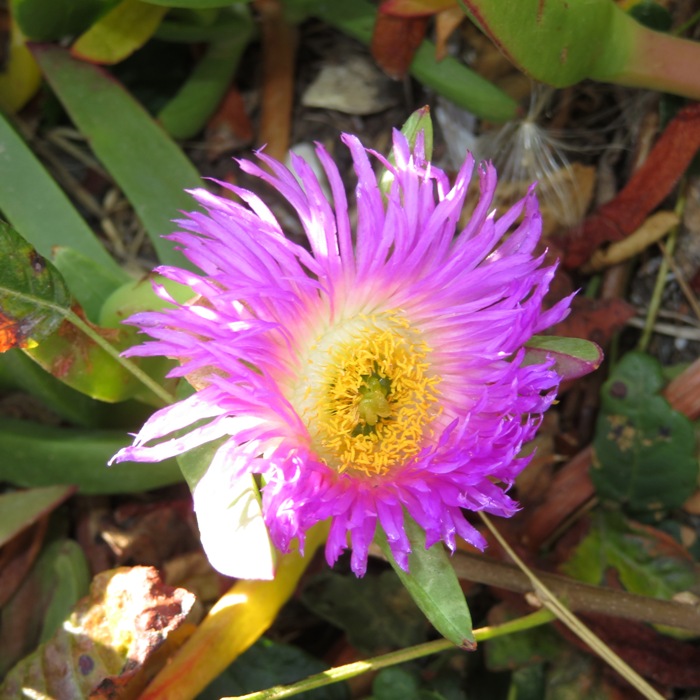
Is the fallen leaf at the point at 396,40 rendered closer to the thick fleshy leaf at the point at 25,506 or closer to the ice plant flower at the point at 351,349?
the ice plant flower at the point at 351,349

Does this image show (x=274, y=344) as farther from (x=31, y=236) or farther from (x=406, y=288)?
(x=31, y=236)

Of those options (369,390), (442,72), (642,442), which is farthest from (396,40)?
(642,442)

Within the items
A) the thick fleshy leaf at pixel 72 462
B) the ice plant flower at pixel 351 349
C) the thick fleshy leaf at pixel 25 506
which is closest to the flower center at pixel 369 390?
the ice plant flower at pixel 351 349

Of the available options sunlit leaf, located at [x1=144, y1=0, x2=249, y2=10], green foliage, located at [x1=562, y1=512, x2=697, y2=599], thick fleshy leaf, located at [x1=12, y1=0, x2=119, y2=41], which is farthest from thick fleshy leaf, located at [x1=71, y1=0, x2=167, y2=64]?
green foliage, located at [x1=562, y1=512, x2=697, y2=599]

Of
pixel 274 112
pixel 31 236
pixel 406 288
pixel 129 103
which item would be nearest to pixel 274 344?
pixel 406 288

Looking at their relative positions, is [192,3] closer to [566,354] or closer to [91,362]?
[91,362]

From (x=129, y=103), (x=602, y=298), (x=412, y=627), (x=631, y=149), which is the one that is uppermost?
(x=129, y=103)

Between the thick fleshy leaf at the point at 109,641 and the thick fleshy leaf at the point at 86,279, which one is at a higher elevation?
the thick fleshy leaf at the point at 86,279
